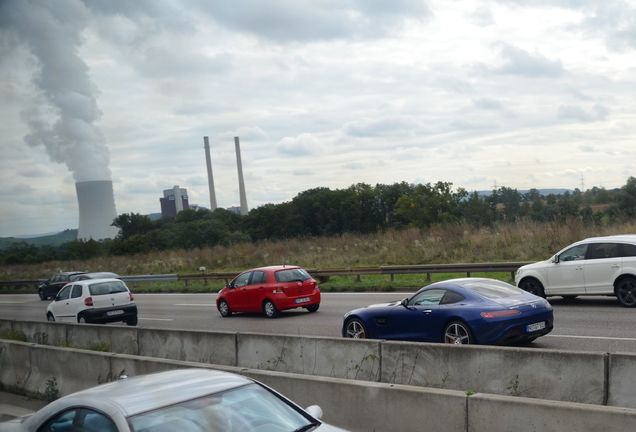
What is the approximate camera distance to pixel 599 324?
14094mm

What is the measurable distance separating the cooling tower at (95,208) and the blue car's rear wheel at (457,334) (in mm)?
60917

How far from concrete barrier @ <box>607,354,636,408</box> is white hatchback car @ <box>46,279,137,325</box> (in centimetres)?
1627

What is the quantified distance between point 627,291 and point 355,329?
23.2ft

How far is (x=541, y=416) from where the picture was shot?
5.86 m

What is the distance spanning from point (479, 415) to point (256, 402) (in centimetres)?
237

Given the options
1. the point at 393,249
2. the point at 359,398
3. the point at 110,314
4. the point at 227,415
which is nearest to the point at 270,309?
the point at 110,314

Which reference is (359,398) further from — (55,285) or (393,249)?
(55,285)

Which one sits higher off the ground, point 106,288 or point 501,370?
point 106,288

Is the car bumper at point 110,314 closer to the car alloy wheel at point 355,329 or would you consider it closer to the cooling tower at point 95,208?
the car alloy wheel at point 355,329

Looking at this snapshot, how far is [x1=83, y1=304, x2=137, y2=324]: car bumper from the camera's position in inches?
800

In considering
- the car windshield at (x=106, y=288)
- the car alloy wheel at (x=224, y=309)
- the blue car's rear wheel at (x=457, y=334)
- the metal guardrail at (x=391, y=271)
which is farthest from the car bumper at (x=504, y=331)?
the car windshield at (x=106, y=288)

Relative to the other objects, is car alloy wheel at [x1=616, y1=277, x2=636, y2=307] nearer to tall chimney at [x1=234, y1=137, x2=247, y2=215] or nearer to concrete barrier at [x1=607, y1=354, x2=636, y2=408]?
concrete barrier at [x1=607, y1=354, x2=636, y2=408]

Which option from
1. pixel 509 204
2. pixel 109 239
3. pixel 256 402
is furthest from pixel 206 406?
pixel 109 239

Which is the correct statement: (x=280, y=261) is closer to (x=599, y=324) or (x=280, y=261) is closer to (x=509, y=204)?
(x=599, y=324)
